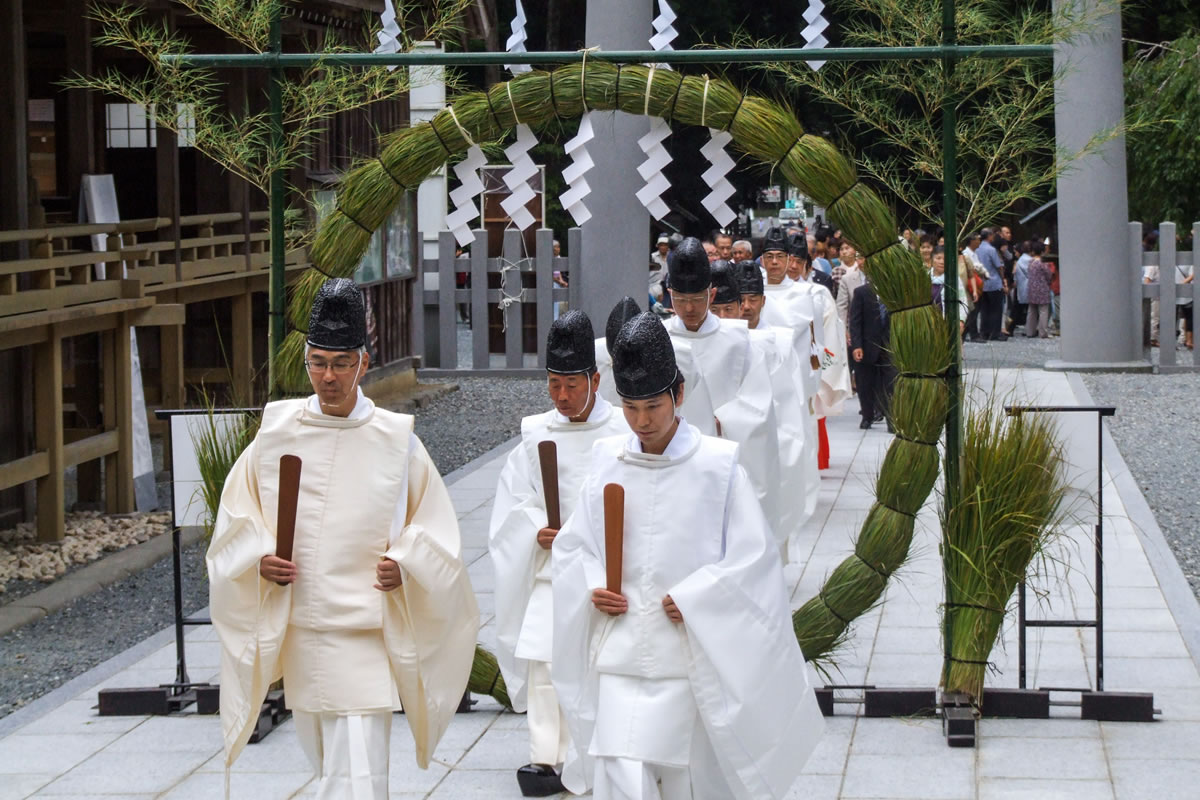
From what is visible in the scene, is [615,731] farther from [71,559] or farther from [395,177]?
[71,559]

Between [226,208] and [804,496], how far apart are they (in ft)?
28.8

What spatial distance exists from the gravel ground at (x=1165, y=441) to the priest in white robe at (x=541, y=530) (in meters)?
4.77

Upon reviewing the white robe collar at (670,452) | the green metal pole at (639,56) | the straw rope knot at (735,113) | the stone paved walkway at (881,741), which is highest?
the green metal pole at (639,56)

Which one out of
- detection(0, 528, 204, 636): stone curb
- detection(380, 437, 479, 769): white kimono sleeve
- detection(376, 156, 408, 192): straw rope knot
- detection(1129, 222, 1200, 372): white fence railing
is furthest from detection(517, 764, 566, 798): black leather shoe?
detection(1129, 222, 1200, 372): white fence railing

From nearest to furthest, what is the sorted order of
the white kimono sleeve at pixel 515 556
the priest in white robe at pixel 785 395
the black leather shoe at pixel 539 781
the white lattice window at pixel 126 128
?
the black leather shoe at pixel 539 781 < the white kimono sleeve at pixel 515 556 < the priest in white robe at pixel 785 395 < the white lattice window at pixel 126 128

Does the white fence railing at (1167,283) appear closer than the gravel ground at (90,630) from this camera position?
No

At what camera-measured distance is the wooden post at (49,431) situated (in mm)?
10648

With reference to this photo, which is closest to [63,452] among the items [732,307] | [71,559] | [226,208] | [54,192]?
[71,559]

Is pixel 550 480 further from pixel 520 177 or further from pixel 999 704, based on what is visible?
pixel 999 704

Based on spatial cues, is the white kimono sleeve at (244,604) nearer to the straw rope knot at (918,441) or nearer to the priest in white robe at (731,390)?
the straw rope knot at (918,441)

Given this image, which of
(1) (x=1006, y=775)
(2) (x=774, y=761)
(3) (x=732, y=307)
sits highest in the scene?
(3) (x=732, y=307)

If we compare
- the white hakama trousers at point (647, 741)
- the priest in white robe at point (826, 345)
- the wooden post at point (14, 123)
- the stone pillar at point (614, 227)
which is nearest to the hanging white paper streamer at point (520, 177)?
the white hakama trousers at point (647, 741)

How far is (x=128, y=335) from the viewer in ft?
38.9

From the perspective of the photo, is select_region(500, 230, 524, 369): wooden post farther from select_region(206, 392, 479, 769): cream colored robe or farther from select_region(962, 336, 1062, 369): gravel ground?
select_region(206, 392, 479, 769): cream colored robe
